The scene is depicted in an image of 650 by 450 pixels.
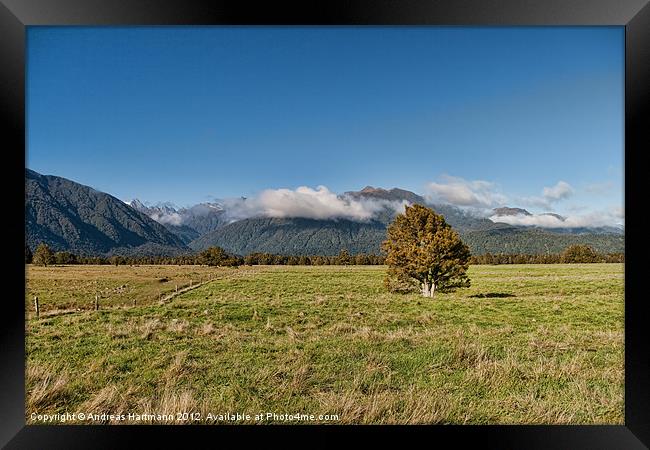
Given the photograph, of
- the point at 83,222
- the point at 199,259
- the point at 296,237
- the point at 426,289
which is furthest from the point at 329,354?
the point at 83,222

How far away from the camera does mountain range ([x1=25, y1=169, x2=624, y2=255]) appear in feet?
9.07

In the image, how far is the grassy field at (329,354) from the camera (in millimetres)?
2352

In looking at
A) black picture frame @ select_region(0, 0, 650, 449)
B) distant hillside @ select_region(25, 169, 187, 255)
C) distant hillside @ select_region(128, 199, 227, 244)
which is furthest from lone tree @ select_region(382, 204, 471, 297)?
distant hillside @ select_region(25, 169, 187, 255)

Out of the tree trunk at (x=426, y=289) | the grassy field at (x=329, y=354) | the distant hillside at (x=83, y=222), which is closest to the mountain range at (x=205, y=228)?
the distant hillside at (x=83, y=222)

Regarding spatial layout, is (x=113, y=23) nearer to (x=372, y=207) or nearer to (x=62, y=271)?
(x=62, y=271)

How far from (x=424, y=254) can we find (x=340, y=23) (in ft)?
8.39

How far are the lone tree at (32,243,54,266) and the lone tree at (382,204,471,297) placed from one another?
3.56 m

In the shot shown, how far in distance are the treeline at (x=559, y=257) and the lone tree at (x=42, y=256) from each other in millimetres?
4710

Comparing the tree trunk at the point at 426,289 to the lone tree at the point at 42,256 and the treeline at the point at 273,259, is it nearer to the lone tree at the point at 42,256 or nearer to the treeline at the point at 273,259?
the treeline at the point at 273,259

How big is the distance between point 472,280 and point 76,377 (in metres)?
4.43

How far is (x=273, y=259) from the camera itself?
3932 mm

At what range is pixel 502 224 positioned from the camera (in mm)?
3391

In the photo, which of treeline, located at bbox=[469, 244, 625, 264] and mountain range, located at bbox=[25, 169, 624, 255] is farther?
treeline, located at bbox=[469, 244, 625, 264]

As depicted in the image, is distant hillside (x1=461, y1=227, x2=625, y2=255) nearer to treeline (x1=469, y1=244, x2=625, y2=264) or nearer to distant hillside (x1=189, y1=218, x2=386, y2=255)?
treeline (x1=469, y1=244, x2=625, y2=264)
